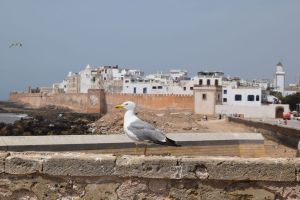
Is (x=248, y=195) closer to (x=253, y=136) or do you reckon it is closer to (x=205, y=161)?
(x=205, y=161)

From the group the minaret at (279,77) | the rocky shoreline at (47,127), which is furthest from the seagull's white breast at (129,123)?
the minaret at (279,77)

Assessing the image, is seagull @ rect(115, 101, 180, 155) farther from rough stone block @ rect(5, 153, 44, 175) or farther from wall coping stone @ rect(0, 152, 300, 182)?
rough stone block @ rect(5, 153, 44, 175)

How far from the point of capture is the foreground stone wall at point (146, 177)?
4574 millimetres

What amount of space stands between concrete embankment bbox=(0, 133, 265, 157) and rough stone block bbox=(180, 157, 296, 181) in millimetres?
5305

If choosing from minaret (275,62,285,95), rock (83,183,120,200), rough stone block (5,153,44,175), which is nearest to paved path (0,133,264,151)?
rough stone block (5,153,44,175)

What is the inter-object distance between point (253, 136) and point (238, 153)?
102 centimetres

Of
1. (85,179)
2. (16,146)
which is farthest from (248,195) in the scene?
(16,146)

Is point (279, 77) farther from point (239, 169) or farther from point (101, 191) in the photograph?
point (101, 191)

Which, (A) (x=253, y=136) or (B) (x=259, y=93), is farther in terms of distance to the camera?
(B) (x=259, y=93)

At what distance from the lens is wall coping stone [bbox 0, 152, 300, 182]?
180 inches

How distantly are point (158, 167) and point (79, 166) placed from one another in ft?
2.25

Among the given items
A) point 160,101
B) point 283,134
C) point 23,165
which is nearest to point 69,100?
point 160,101

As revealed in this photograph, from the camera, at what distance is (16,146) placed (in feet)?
30.7

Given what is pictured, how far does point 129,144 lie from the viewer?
35.0 feet
